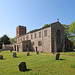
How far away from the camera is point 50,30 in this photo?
32656 millimetres

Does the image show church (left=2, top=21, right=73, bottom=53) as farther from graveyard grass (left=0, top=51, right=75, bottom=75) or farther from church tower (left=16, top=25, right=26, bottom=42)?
graveyard grass (left=0, top=51, right=75, bottom=75)

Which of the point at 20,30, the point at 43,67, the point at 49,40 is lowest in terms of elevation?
→ the point at 43,67

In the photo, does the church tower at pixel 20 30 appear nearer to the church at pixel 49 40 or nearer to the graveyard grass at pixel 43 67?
the church at pixel 49 40

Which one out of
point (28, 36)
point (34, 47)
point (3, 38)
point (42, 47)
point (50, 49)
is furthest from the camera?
point (3, 38)

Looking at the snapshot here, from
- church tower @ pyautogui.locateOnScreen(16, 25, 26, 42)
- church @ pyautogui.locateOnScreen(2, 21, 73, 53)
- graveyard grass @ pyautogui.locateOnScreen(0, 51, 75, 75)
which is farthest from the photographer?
church tower @ pyautogui.locateOnScreen(16, 25, 26, 42)

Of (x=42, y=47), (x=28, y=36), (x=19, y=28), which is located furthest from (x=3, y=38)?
(x=42, y=47)

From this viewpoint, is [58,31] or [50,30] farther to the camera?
[58,31]

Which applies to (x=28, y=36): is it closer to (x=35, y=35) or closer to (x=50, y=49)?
(x=35, y=35)

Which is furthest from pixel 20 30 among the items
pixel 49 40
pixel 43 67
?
pixel 43 67

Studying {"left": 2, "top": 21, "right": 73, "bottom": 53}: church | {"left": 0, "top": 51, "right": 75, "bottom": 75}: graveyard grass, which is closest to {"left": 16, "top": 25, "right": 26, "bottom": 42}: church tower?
{"left": 2, "top": 21, "right": 73, "bottom": 53}: church

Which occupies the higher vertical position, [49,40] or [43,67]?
[49,40]

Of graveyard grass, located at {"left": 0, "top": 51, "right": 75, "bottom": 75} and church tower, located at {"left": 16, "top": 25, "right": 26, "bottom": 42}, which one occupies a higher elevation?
church tower, located at {"left": 16, "top": 25, "right": 26, "bottom": 42}

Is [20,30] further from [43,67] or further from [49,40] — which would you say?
[43,67]

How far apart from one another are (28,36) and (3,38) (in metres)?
36.6
